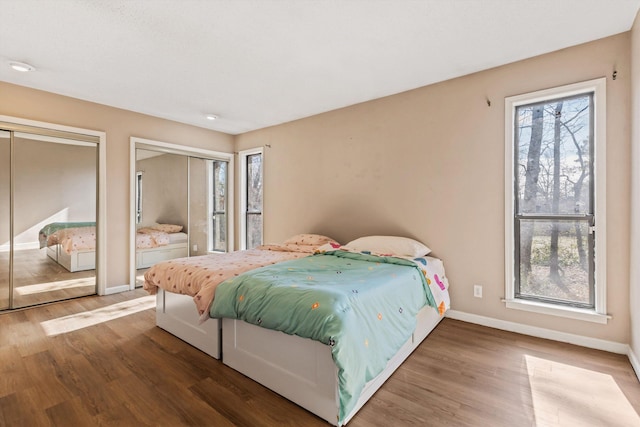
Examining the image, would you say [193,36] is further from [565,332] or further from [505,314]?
[565,332]

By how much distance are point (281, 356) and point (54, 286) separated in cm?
358

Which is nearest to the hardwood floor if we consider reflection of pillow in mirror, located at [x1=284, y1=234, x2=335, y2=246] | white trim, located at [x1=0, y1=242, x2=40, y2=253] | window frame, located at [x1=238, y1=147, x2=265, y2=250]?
white trim, located at [x1=0, y1=242, x2=40, y2=253]

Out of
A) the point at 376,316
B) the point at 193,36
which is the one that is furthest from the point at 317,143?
the point at 376,316

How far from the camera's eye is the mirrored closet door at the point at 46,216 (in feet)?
10.8

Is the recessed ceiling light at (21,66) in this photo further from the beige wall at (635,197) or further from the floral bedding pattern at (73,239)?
the beige wall at (635,197)

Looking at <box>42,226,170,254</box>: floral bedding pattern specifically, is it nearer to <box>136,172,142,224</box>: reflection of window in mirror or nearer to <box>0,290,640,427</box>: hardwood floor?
<box>136,172,142,224</box>: reflection of window in mirror

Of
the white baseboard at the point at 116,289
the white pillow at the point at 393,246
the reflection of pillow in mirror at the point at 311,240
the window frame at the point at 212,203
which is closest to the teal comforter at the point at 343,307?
the white pillow at the point at 393,246

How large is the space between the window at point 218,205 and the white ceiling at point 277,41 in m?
1.96

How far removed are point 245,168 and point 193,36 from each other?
3175 mm

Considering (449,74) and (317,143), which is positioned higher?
(449,74)

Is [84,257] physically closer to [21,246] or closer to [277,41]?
[21,246]

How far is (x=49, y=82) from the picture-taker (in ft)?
10.5

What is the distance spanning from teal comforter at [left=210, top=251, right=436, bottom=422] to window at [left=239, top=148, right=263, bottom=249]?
2825 mm

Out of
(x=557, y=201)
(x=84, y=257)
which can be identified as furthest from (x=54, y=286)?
(x=557, y=201)
